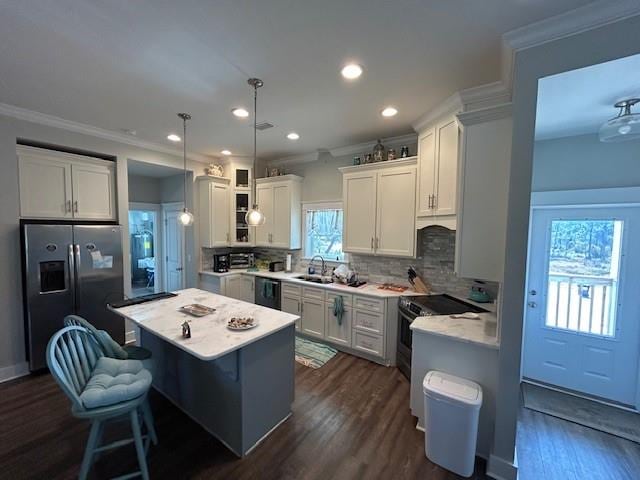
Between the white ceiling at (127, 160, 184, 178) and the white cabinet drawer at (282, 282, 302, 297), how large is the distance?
102 inches

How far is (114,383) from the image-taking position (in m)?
1.71

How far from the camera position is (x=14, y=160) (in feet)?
9.18

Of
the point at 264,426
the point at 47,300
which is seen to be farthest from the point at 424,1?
the point at 47,300

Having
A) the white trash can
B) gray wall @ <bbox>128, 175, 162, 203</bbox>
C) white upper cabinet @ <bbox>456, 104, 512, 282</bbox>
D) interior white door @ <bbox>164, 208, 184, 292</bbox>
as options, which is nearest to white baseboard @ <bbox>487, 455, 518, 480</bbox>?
the white trash can

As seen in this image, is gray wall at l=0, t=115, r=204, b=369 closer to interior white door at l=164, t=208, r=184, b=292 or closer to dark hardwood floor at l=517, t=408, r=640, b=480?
interior white door at l=164, t=208, r=184, b=292

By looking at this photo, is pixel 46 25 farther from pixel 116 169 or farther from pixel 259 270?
pixel 259 270

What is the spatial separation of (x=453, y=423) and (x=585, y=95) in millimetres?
2520

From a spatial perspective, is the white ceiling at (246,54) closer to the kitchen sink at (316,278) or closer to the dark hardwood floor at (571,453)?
the kitchen sink at (316,278)

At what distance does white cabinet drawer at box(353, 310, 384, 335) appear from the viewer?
3.11 meters

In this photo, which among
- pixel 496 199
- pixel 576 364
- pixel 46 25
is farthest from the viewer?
pixel 576 364

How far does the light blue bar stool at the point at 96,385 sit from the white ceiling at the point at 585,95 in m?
3.22

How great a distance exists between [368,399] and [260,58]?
3.05 metres

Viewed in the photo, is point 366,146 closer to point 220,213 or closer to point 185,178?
point 220,213

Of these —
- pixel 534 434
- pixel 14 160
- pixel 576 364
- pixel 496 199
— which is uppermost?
pixel 14 160
